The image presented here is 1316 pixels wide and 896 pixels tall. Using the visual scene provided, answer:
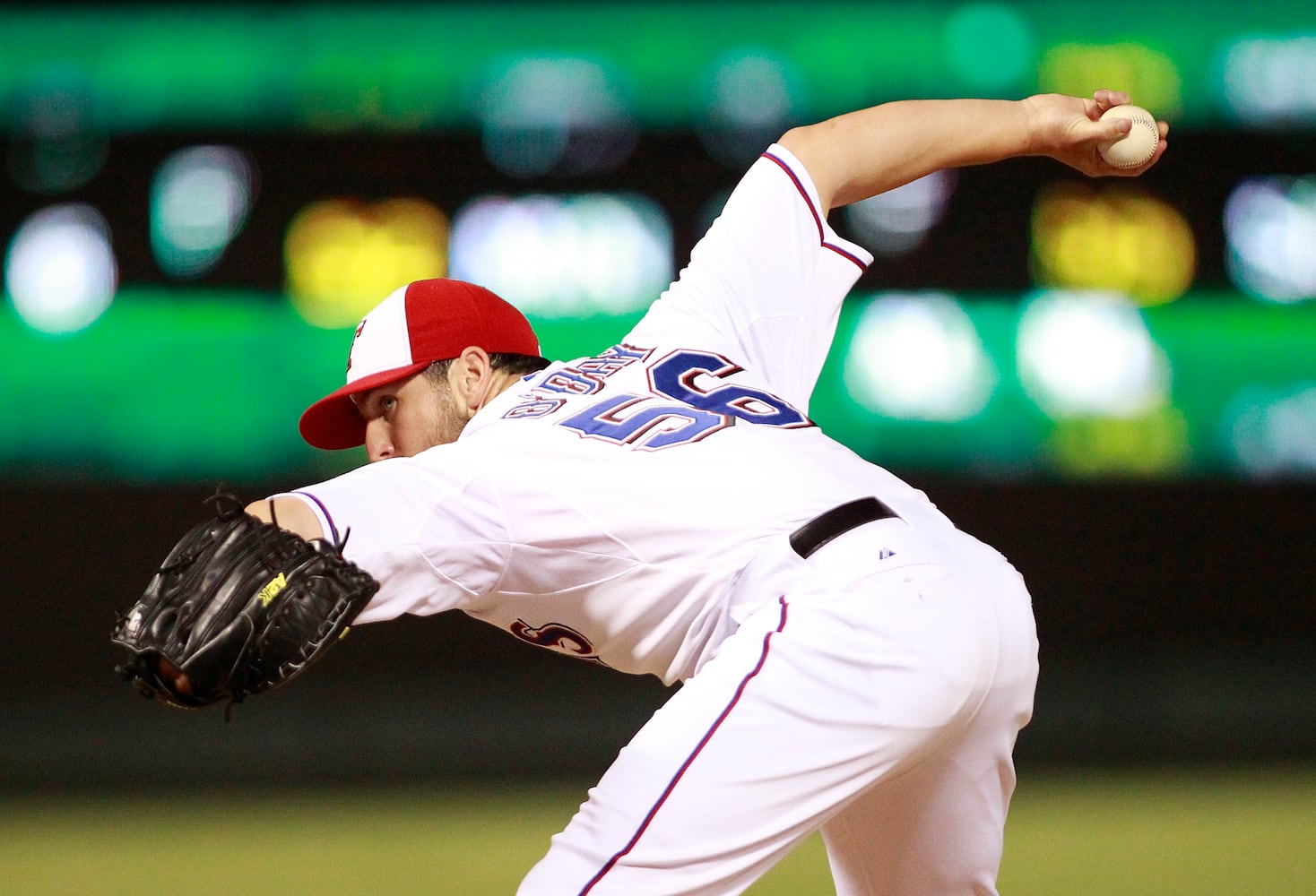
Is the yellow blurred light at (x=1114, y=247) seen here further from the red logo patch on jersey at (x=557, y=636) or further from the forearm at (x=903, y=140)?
the red logo patch on jersey at (x=557, y=636)

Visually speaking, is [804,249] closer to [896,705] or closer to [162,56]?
[896,705]

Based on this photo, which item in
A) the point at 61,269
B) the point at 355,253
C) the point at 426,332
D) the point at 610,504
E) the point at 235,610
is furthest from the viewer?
the point at 355,253

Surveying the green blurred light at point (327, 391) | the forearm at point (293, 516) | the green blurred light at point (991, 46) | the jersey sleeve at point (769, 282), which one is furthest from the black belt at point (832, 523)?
the green blurred light at point (991, 46)

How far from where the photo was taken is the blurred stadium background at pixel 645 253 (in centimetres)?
513

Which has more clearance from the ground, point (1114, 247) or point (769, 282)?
point (769, 282)

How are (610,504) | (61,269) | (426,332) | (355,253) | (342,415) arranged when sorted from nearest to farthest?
(610,504)
(426,332)
(342,415)
(61,269)
(355,253)

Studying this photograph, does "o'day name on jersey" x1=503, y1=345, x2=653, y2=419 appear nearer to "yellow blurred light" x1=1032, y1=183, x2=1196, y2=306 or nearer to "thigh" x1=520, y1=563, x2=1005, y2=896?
"thigh" x1=520, y1=563, x2=1005, y2=896

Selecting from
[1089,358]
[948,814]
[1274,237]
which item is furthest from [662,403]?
[1274,237]

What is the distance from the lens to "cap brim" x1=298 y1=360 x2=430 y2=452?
7.00 ft

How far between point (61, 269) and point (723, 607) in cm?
414

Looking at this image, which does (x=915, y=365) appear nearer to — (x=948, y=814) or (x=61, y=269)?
(x=61, y=269)

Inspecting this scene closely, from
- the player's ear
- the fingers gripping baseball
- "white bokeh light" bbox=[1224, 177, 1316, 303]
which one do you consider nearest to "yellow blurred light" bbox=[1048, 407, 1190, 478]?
"white bokeh light" bbox=[1224, 177, 1316, 303]

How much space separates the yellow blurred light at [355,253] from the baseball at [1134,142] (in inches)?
129

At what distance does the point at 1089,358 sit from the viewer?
205 inches
